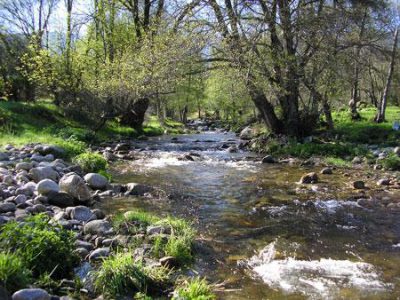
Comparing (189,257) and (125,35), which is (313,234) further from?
(125,35)

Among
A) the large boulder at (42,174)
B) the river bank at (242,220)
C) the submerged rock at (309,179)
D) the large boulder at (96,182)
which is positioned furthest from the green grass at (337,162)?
→ the large boulder at (42,174)

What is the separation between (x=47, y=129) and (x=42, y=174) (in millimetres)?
11332

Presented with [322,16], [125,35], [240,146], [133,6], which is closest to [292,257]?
[322,16]

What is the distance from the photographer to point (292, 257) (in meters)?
6.92

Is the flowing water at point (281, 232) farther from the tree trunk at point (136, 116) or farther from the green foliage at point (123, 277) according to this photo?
the tree trunk at point (136, 116)

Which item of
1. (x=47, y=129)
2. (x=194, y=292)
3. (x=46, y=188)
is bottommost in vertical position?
(x=194, y=292)

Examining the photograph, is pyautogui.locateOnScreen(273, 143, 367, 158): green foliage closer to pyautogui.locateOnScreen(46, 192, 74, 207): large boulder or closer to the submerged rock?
the submerged rock

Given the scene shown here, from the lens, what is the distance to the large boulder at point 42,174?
10406 millimetres

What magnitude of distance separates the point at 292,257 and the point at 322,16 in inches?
571

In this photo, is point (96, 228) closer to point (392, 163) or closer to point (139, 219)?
point (139, 219)

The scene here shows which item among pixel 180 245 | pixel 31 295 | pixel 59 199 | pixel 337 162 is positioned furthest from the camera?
pixel 337 162

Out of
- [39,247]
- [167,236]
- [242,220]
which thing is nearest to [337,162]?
[242,220]

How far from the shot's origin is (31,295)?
4379 millimetres

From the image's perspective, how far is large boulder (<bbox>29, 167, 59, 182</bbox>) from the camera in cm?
1041
